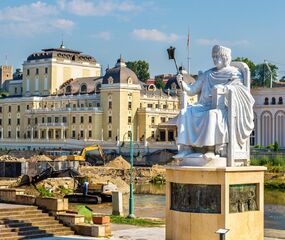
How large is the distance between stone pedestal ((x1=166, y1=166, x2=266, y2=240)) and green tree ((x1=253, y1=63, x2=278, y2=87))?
359ft

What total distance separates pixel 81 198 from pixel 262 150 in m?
36.5

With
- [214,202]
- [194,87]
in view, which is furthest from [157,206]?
[214,202]

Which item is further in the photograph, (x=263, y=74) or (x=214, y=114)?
(x=263, y=74)

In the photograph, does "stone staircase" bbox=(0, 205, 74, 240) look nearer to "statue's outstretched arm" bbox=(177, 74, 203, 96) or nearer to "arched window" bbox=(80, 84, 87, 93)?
"statue's outstretched arm" bbox=(177, 74, 203, 96)

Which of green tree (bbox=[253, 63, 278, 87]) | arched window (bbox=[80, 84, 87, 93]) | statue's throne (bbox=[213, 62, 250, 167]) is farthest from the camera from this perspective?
green tree (bbox=[253, 63, 278, 87])

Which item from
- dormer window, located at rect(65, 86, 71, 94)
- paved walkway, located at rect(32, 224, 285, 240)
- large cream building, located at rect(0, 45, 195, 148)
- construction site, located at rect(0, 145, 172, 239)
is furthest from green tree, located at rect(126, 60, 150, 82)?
paved walkway, located at rect(32, 224, 285, 240)

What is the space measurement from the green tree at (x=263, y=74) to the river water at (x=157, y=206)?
6694 centimetres

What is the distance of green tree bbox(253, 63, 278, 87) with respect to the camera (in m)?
125

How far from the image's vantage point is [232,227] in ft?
53.2

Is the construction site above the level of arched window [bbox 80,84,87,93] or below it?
below

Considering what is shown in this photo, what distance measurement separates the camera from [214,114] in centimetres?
1648

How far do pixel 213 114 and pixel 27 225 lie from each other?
7.81 m

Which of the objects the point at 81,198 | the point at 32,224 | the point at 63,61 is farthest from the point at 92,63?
the point at 32,224

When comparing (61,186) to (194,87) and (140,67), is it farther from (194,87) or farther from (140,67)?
(140,67)
